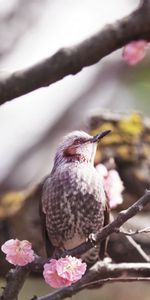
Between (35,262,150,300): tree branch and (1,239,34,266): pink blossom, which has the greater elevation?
(1,239,34,266): pink blossom

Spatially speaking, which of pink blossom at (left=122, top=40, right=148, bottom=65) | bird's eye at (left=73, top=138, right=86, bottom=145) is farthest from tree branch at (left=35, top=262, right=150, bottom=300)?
pink blossom at (left=122, top=40, right=148, bottom=65)

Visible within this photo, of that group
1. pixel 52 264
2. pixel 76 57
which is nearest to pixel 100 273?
pixel 52 264

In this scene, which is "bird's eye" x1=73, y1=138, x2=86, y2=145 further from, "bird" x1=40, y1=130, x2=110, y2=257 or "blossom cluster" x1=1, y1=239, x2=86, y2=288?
"blossom cluster" x1=1, y1=239, x2=86, y2=288

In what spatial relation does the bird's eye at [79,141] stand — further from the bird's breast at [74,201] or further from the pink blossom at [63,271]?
the pink blossom at [63,271]

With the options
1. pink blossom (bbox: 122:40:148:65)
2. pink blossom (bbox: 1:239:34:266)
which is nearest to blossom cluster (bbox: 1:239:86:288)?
pink blossom (bbox: 1:239:34:266)

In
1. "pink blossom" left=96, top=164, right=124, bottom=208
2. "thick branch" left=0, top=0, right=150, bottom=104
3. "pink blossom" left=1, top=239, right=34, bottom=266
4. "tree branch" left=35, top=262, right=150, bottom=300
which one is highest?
"thick branch" left=0, top=0, right=150, bottom=104

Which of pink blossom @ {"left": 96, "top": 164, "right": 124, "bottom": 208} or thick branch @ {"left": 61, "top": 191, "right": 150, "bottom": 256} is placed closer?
thick branch @ {"left": 61, "top": 191, "right": 150, "bottom": 256}
